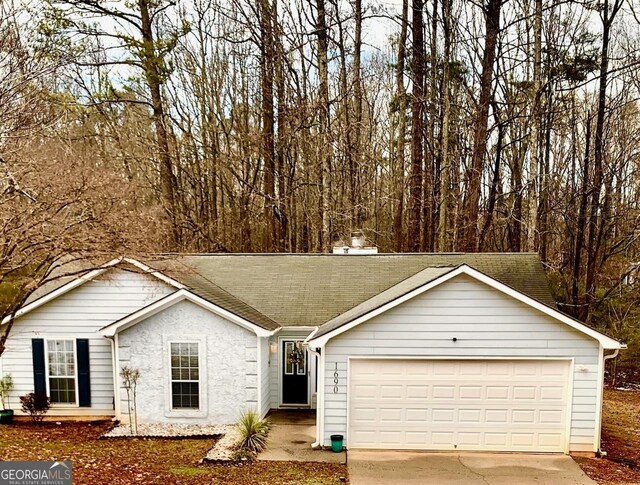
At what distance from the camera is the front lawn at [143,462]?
820 cm

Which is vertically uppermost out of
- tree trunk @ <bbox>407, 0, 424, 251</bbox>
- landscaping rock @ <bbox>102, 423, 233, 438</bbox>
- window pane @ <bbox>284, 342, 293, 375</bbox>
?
tree trunk @ <bbox>407, 0, 424, 251</bbox>

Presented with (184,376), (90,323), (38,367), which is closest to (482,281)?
(184,376)

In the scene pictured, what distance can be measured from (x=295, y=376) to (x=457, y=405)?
4.44m

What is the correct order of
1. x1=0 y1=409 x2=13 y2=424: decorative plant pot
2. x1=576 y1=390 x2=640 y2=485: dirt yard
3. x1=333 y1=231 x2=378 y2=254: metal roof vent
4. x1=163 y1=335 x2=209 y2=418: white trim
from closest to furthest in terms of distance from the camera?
x1=576 y1=390 x2=640 y2=485: dirt yard
x1=163 y1=335 x2=209 y2=418: white trim
x1=0 y1=409 x2=13 y2=424: decorative plant pot
x1=333 y1=231 x2=378 y2=254: metal roof vent

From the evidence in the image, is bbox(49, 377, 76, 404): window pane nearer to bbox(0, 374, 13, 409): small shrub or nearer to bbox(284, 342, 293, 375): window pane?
bbox(0, 374, 13, 409): small shrub

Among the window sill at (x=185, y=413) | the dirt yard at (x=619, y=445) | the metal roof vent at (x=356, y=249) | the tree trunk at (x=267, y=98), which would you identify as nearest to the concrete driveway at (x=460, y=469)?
the dirt yard at (x=619, y=445)

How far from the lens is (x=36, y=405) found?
1154 cm

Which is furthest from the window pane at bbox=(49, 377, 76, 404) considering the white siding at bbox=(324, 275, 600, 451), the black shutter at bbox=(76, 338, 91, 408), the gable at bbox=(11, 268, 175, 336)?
the white siding at bbox=(324, 275, 600, 451)

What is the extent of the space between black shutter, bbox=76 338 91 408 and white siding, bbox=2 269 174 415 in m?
0.10

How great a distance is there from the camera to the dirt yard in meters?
8.79

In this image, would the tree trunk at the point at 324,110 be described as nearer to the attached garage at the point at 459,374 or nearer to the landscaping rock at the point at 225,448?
the attached garage at the point at 459,374

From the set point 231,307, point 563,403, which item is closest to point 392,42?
point 231,307

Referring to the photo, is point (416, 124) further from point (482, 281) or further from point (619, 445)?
point (619, 445)

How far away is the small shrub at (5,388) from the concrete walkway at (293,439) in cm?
657
